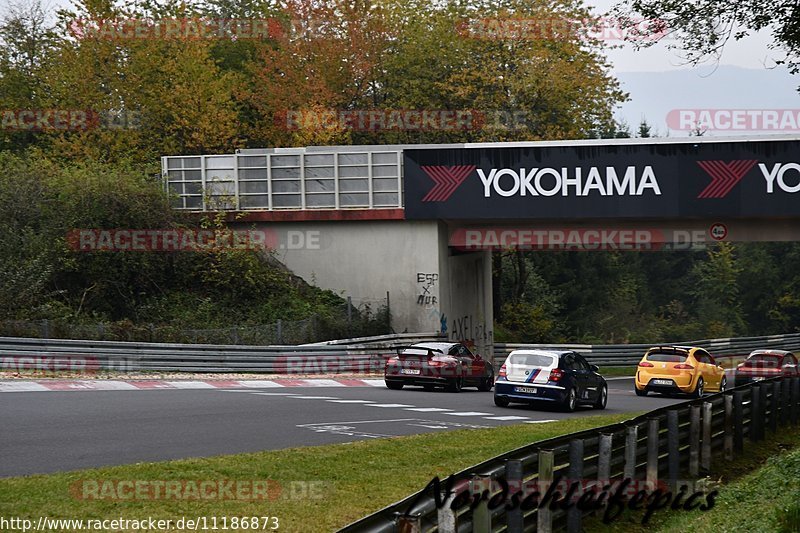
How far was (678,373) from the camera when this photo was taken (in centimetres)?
3191

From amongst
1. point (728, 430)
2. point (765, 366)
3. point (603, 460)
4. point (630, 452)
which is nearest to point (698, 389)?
point (765, 366)

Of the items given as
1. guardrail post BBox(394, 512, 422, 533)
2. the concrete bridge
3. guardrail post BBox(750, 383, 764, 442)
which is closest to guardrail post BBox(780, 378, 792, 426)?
guardrail post BBox(750, 383, 764, 442)

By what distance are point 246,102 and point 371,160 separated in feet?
86.3

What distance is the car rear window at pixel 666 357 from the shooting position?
32.2 metres

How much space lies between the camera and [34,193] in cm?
3850

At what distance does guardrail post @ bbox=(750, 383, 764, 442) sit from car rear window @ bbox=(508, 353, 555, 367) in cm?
585

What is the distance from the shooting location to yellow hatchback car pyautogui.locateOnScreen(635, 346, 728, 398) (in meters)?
31.8

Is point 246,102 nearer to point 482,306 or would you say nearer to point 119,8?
point 119,8

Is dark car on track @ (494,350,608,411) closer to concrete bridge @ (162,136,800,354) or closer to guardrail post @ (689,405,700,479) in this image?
guardrail post @ (689,405,700,479)

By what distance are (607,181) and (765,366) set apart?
27.2ft

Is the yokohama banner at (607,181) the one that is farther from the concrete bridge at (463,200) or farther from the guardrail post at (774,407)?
the guardrail post at (774,407)

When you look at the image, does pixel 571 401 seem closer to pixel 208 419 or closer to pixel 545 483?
pixel 208 419

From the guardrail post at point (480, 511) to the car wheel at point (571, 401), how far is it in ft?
53.1

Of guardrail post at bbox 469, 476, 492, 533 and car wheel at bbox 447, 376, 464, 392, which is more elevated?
guardrail post at bbox 469, 476, 492, 533
